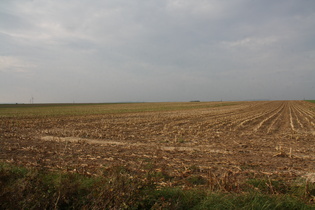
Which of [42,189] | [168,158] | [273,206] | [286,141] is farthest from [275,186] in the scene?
[286,141]

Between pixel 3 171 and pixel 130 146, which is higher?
pixel 3 171

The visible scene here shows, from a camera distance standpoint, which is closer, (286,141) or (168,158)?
(168,158)

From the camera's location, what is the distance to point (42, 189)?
398cm

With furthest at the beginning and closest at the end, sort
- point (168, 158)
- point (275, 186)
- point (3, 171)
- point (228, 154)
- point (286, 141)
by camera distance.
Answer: point (286, 141)
point (228, 154)
point (168, 158)
point (275, 186)
point (3, 171)

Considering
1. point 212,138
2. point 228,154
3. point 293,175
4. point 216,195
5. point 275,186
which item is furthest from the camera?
point 212,138

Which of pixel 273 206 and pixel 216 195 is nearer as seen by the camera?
pixel 273 206

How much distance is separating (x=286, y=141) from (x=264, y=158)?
452 cm

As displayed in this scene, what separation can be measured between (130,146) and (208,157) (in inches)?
156

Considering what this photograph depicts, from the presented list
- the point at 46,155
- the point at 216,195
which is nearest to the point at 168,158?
the point at 216,195

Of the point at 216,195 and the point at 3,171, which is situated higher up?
the point at 3,171

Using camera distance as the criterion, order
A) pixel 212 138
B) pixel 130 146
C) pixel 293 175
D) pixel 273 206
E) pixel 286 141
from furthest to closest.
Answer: pixel 212 138 < pixel 286 141 < pixel 130 146 < pixel 293 175 < pixel 273 206

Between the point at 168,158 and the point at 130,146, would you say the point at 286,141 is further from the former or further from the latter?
the point at 130,146

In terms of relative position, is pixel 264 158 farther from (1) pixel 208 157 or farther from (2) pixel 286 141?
(2) pixel 286 141

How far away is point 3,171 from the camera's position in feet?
14.7
